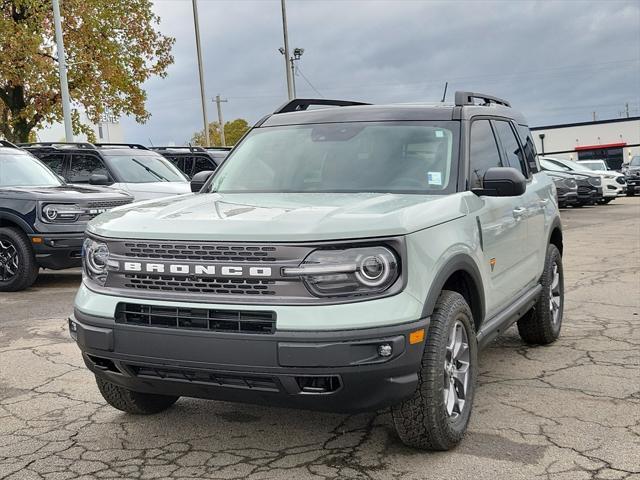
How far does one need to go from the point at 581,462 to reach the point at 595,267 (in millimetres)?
7354

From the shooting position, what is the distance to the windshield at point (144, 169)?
1286 cm

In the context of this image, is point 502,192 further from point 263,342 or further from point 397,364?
point 263,342

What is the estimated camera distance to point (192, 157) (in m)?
16.8

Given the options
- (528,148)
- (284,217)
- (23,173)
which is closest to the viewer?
(284,217)

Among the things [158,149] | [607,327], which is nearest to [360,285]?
[607,327]

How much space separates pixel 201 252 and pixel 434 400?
51.4 inches

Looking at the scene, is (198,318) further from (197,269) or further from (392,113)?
(392,113)

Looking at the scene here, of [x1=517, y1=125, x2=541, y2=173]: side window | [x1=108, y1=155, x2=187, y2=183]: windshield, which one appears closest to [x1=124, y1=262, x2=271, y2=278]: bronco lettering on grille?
[x1=517, y1=125, x2=541, y2=173]: side window

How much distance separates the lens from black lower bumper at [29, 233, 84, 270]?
30.0 feet

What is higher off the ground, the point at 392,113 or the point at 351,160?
the point at 392,113

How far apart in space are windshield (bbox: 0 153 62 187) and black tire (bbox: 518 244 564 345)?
6869mm

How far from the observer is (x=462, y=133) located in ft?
15.0

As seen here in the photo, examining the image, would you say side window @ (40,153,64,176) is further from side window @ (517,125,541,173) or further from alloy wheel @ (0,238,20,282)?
side window @ (517,125,541,173)

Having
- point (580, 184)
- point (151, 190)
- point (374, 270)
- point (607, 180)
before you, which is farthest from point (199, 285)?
point (607, 180)
